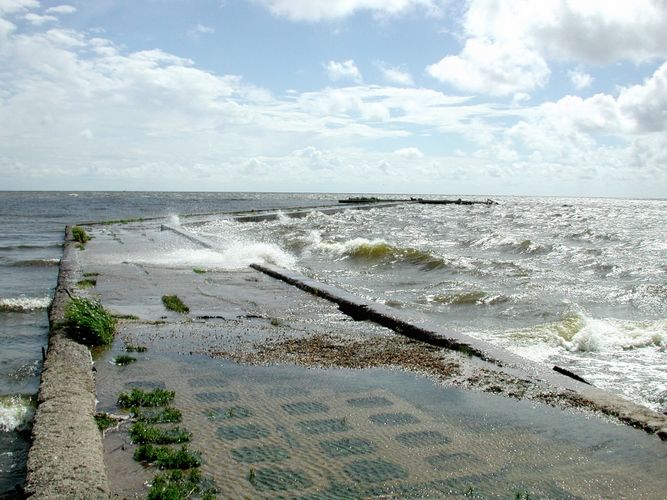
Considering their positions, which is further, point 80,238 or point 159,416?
point 80,238

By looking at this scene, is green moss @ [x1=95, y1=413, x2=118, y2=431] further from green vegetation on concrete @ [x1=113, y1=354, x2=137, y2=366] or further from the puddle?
green vegetation on concrete @ [x1=113, y1=354, x2=137, y2=366]

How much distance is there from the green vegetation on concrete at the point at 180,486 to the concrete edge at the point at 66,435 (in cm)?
27

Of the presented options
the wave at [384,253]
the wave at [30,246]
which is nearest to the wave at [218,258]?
the wave at [384,253]

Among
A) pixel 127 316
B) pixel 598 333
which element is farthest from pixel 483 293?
pixel 127 316

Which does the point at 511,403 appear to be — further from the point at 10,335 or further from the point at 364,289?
the point at 364,289

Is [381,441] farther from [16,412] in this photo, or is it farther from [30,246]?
[30,246]

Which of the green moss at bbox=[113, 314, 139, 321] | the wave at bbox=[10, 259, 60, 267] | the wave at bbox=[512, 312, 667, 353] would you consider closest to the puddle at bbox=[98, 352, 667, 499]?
the green moss at bbox=[113, 314, 139, 321]

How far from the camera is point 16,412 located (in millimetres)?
4727

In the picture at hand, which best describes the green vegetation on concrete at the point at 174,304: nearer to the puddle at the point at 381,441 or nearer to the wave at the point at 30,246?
the puddle at the point at 381,441

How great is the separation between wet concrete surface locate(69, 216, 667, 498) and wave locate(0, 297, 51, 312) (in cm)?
183

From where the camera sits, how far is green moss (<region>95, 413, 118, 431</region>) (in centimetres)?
431

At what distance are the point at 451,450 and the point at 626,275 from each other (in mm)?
13843

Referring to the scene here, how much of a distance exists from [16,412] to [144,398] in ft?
3.09

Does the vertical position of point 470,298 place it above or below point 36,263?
below
